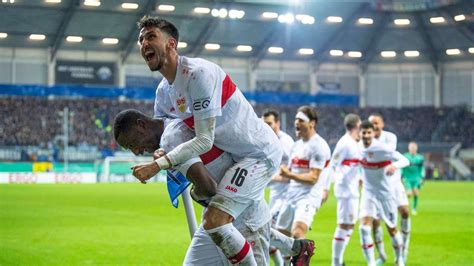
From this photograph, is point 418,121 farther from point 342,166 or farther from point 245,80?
point 342,166

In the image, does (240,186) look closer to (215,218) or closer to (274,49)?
(215,218)

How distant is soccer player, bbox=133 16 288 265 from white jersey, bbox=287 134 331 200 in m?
3.96

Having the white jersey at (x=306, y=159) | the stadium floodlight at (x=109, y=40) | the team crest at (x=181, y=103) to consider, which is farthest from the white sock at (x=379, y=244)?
the team crest at (x=181, y=103)

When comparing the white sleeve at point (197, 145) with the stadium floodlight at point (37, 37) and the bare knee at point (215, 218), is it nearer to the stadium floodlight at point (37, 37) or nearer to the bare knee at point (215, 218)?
the bare knee at point (215, 218)

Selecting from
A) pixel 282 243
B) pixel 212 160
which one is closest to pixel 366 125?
pixel 282 243

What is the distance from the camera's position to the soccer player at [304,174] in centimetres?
973

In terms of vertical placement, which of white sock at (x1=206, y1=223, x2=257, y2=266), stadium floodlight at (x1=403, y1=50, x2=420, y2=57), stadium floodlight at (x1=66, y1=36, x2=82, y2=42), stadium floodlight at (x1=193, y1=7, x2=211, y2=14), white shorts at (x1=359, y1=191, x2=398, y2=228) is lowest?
white shorts at (x1=359, y1=191, x2=398, y2=228)

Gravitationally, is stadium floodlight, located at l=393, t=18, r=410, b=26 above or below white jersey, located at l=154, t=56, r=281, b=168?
above

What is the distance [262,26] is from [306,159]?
44.8 feet

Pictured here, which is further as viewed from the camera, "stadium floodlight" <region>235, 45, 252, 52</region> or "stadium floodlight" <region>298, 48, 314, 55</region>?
"stadium floodlight" <region>298, 48, 314, 55</region>

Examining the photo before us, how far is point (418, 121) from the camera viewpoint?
155 ft

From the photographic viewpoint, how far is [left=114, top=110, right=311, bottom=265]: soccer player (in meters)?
5.58

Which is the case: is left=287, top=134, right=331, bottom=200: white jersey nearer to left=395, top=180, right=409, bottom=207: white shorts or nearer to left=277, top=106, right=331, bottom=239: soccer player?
left=277, top=106, right=331, bottom=239: soccer player

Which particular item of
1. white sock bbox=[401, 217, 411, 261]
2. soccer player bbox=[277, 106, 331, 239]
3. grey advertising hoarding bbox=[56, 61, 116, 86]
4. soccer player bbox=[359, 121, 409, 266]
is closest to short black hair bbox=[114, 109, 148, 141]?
soccer player bbox=[277, 106, 331, 239]
